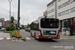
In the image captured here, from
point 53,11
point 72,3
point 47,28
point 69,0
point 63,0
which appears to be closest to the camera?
point 47,28

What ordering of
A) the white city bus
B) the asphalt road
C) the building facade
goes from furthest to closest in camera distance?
the building facade, the white city bus, the asphalt road

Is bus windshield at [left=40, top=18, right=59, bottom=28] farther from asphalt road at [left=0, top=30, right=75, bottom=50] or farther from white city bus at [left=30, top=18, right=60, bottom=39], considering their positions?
asphalt road at [left=0, top=30, right=75, bottom=50]

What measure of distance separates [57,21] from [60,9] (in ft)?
104

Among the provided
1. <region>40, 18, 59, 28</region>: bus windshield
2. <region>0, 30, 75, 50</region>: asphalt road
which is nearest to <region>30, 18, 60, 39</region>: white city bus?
<region>40, 18, 59, 28</region>: bus windshield

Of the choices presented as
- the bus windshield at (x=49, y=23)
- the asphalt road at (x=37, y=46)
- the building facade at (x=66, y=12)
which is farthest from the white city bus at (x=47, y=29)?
the building facade at (x=66, y=12)

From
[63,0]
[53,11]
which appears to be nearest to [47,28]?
[63,0]

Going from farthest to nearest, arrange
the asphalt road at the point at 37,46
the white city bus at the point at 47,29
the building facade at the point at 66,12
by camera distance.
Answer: the building facade at the point at 66,12, the white city bus at the point at 47,29, the asphalt road at the point at 37,46

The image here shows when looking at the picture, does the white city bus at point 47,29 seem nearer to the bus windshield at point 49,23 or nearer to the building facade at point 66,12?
the bus windshield at point 49,23

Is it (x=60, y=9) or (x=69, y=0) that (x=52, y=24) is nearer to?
(x=69, y=0)

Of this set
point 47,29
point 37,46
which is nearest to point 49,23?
point 47,29

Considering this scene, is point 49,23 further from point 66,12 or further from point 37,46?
point 66,12

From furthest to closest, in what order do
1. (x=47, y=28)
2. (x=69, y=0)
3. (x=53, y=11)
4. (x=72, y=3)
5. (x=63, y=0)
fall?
(x=53, y=11) → (x=63, y=0) → (x=69, y=0) → (x=72, y=3) → (x=47, y=28)

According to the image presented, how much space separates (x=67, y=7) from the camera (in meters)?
40.7

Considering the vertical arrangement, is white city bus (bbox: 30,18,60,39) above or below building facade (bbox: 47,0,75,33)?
below
